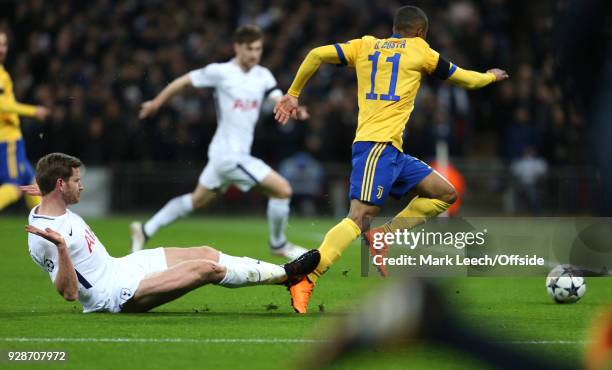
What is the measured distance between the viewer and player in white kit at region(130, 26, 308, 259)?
11.9 m

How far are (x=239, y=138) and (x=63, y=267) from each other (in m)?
5.82

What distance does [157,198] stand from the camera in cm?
2075

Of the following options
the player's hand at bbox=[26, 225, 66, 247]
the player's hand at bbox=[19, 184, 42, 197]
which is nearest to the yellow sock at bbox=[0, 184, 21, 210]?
the player's hand at bbox=[19, 184, 42, 197]

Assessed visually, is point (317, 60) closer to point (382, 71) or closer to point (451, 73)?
point (382, 71)

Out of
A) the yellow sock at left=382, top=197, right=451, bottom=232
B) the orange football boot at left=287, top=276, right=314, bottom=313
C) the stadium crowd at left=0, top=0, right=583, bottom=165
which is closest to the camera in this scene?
the orange football boot at left=287, top=276, right=314, bottom=313

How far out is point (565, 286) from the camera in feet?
26.9

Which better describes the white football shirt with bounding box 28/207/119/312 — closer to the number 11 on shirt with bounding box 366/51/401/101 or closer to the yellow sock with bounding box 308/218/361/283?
the yellow sock with bounding box 308/218/361/283

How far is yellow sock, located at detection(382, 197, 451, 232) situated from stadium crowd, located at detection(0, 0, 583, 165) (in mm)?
11451

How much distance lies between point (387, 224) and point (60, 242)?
11.4ft

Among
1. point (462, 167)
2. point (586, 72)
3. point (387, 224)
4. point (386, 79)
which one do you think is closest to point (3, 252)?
point (387, 224)

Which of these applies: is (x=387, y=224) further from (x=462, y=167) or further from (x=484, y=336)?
(x=462, y=167)

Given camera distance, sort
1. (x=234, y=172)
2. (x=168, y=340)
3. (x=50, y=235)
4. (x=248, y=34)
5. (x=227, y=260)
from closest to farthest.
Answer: (x=168, y=340) < (x=50, y=235) < (x=227, y=260) < (x=248, y=34) < (x=234, y=172)

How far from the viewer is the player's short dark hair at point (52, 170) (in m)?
6.79

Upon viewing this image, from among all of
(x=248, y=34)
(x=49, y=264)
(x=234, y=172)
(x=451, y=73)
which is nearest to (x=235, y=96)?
(x=248, y=34)
